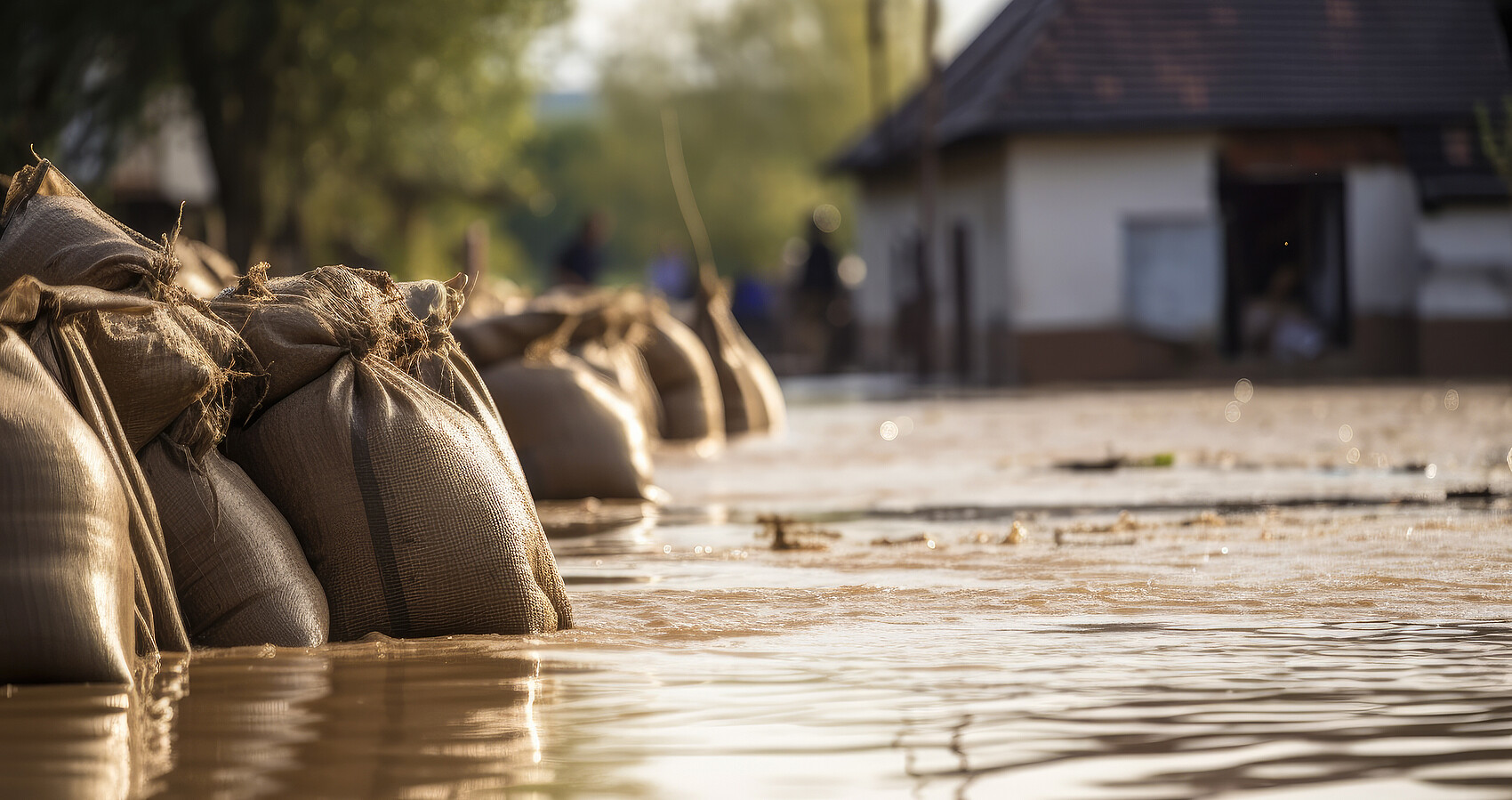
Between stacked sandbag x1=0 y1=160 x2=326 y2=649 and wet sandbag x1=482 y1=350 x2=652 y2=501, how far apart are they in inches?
160

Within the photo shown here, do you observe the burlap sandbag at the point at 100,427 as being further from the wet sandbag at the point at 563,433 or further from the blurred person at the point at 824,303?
the blurred person at the point at 824,303

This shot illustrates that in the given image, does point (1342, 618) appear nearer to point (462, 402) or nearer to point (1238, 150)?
point (462, 402)

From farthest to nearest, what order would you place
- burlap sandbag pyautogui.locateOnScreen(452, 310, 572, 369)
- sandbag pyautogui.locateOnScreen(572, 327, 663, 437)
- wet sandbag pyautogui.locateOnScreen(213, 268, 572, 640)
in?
sandbag pyautogui.locateOnScreen(572, 327, 663, 437) < burlap sandbag pyautogui.locateOnScreen(452, 310, 572, 369) < wet sandbag pyautogui.locateOnScreen(213, 268, 572, 640)

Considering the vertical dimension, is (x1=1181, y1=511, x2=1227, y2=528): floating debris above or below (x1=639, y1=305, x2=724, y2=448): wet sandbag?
below

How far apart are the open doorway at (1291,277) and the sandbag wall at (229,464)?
19136 mm

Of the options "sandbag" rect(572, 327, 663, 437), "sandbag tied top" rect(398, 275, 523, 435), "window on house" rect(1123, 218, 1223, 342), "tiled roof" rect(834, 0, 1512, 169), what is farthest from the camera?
"window on house" rect(1123, 218, 1223, 342)

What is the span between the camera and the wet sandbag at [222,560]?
3672 millimetres

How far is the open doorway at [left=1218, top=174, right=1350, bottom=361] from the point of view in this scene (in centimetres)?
2241

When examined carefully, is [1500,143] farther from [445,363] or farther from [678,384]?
[445,363]

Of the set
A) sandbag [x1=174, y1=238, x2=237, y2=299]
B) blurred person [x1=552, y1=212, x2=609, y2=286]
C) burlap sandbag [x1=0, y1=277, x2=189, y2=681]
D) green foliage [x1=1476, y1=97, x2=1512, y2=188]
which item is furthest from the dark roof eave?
burlap sandbag [x1=0, y1=277, x2=189, y2=681]

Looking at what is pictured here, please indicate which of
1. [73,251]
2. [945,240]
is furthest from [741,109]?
[73,251]

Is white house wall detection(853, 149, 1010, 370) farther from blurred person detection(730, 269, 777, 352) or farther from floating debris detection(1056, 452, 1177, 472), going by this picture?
floating debris detection(1056, 452, 1177, 472)

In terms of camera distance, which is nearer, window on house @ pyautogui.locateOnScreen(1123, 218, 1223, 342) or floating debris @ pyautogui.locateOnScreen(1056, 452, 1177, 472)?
floating debris @ pyautogui.locateOnScreen(1056, 452, 1177, 472)

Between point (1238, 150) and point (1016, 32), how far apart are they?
3.41 m
